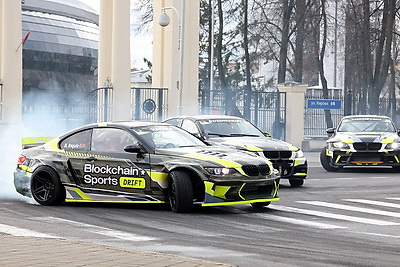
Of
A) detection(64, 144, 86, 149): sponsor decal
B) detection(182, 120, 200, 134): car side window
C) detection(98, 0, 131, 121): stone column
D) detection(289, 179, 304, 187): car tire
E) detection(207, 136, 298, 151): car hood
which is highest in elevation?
detection(98, 0, 131, 121): stone column

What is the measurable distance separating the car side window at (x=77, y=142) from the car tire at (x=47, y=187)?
483 millimetres

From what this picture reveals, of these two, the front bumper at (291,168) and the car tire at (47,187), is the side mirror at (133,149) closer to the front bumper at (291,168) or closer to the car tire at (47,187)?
the car tire at (47,187)

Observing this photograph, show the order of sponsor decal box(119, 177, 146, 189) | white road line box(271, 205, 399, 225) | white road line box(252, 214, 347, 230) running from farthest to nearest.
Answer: sponsor decal box(119, 177, 146, 189), white road line box(271, 205, 399, 225), white road line box(252, 214, 347, 230)

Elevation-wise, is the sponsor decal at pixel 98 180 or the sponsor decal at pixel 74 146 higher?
the sponsor decal at pixel 74 146

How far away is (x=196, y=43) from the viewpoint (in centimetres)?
4622

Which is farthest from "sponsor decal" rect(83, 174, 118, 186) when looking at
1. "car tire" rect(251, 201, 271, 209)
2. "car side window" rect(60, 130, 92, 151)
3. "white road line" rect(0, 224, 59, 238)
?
"white road line" rect(0, 224, 59, 238)

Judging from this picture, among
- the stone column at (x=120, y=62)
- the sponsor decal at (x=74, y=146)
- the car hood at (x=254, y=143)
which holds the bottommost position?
the car hood at (x=254, y=143)

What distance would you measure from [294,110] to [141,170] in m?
27.5

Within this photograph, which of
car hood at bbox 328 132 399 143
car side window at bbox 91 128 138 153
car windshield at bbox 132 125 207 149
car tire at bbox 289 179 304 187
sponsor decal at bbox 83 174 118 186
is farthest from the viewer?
car hood at bbox 328 132 399 143

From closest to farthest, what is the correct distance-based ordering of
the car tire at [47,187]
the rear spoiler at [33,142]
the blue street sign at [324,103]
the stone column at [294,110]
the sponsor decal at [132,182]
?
the sponsor decal at [132,182] < the car tire at [47,187] < the rear spoiler at [33,142] < the stone column at [294,110] < the blue street sign at [324,103]

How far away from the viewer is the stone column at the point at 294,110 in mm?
41531

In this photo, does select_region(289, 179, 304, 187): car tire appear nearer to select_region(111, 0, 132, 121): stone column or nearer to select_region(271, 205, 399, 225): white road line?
select_region(271, 205, 399, 225): white road line

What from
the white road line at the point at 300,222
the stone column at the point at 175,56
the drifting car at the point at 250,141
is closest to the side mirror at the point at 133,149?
the white road line at the point at 300,222

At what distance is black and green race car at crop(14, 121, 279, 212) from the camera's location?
1421 cm
